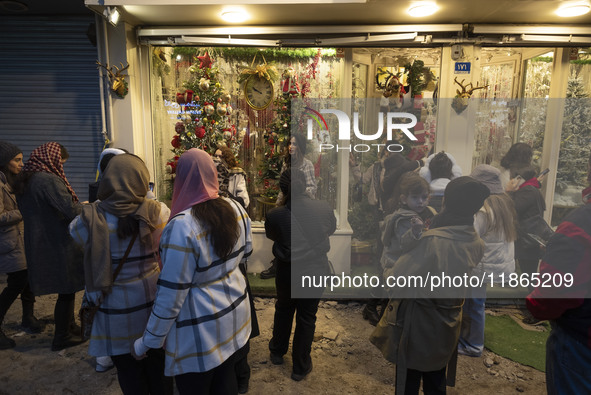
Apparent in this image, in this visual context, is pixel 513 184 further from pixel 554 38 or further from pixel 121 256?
pixel 121 256

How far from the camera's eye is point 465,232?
217 cm

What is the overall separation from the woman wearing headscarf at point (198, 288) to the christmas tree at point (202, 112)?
119 inches

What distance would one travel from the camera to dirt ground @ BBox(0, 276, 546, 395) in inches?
118

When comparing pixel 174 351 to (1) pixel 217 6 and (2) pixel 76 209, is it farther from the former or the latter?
(1) pixel 217 6

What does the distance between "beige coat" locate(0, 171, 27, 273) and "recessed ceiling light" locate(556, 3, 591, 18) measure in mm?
5581

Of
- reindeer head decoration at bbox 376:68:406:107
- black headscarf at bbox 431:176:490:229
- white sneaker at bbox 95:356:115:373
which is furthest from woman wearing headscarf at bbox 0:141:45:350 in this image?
reindeer head decoration at bbox 376:68:406:107

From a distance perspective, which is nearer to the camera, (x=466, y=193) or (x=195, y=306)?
(x=195, y=306)

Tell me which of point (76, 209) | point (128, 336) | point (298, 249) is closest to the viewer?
point (128, 336)

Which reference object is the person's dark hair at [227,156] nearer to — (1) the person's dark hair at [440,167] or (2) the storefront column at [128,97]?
(2) the storefront column at [128,97]

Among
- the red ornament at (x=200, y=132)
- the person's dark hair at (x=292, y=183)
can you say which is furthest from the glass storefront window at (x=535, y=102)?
the red ornament at (x=200, y=132)

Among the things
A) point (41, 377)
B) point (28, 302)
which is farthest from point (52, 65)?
point (41, 377)

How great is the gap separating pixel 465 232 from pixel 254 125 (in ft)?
12.2

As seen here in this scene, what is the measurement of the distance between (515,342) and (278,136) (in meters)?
3.51

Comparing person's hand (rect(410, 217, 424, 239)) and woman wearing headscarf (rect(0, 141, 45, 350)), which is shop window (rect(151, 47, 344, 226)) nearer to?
woman wearing headscarf (rect(0, 141, 45, 350))
